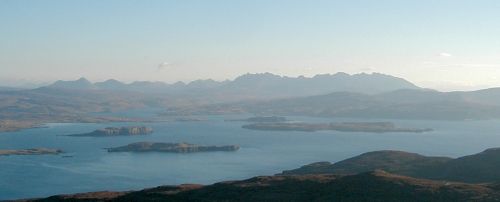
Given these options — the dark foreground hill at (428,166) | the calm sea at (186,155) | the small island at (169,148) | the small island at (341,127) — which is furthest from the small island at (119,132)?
the dark foreground hill at (428,166)

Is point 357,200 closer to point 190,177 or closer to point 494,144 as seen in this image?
point 190,177

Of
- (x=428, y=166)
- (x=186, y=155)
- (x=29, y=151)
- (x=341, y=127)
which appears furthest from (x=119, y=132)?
(x=428, y=166)

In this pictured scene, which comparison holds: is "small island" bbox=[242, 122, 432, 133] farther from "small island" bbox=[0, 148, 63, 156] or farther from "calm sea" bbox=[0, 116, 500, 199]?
"small island" bbox=[0, 148, 63, 156]

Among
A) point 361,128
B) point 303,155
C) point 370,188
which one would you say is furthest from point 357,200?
point 361,128

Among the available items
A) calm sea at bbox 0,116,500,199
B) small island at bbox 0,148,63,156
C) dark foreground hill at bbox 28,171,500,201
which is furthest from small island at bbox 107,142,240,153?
dark foreground hill at bbox 28,171,500,201

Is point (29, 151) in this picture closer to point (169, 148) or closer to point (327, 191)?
point (169, 148)

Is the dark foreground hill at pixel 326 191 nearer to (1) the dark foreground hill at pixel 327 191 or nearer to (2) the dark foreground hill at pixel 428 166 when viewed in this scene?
(1) the dark foreground hill at pixel 327 191
